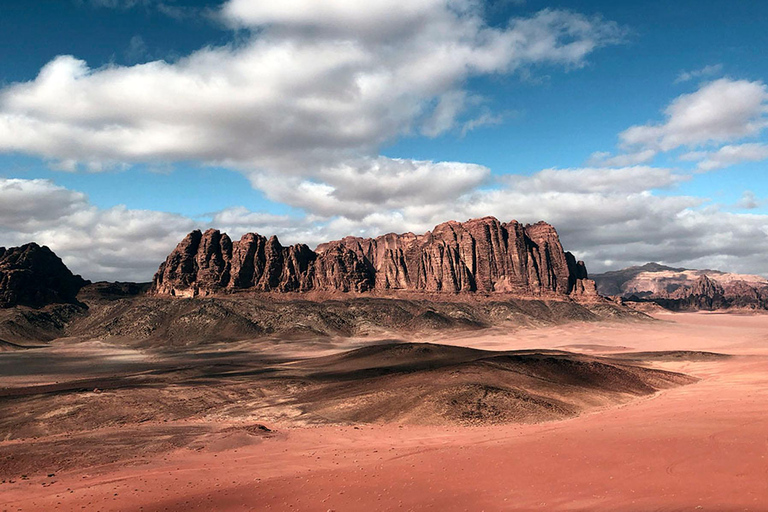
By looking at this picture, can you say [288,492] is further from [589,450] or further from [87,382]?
[87,382]

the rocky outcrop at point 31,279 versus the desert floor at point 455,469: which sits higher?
the rocky outcrop at point 31,279

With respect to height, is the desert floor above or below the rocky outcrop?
below

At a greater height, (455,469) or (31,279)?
(31,279)

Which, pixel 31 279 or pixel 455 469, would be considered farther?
pixel 31 279

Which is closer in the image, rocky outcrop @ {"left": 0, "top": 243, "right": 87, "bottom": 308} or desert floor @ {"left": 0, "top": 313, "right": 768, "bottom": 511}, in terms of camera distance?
desert floor @ {"left": 0, "top": 313, "right": 768, "bottom": 511}

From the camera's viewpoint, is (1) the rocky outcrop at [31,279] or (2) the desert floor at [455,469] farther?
(1) the rocky outcrop at [31,279]
